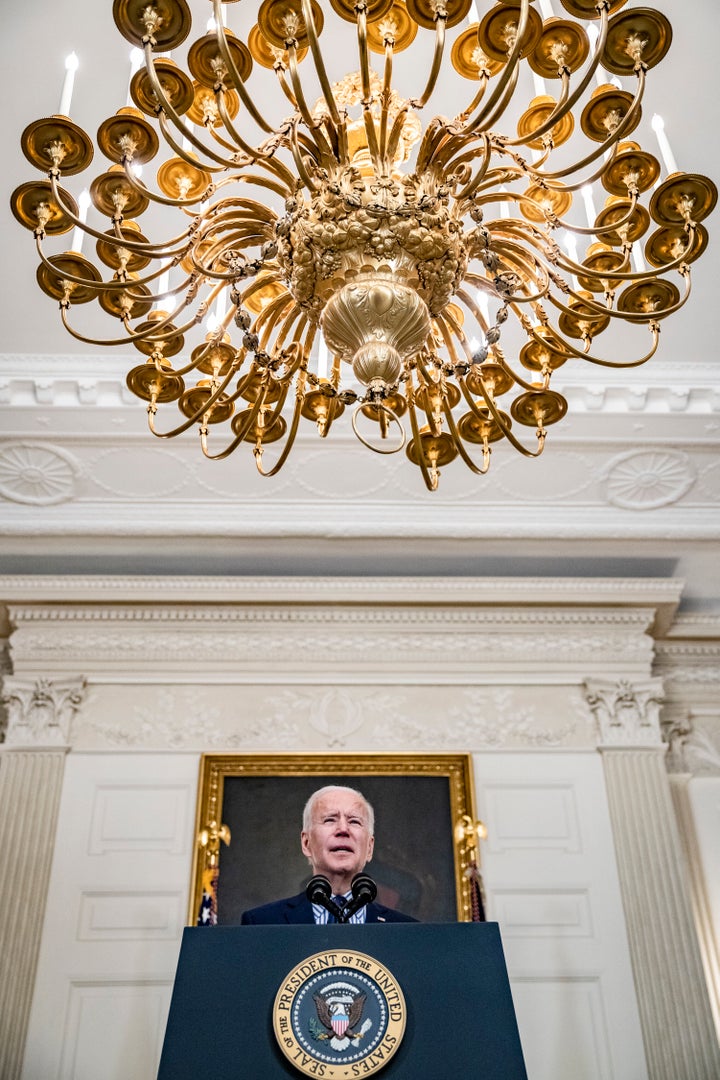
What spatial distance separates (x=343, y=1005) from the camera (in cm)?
257

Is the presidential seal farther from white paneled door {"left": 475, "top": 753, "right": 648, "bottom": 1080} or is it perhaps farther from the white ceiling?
the white ceiling

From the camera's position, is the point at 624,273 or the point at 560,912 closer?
the point at 624,273

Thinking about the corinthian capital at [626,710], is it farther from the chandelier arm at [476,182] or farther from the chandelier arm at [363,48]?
the chandelier arm at [363,48]

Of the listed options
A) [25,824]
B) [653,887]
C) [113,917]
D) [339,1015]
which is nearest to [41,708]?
[25,824]

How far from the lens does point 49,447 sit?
246 inches

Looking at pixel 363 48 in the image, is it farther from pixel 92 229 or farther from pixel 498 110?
pixel 92 229

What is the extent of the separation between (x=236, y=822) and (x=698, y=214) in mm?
4709

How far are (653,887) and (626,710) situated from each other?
1.20 meters

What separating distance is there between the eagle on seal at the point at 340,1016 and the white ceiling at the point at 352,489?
411cm

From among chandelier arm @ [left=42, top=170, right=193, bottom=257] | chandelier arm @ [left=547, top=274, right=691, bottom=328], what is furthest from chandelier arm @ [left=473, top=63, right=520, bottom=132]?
chandelier arm @ [left=42, top=170, right=193, bottom=257]

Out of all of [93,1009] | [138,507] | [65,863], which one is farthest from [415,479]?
[93,1009]

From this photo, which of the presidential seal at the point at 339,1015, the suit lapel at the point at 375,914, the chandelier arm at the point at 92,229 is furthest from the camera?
the suit lapel at the point at 375,914

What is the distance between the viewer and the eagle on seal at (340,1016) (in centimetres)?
252

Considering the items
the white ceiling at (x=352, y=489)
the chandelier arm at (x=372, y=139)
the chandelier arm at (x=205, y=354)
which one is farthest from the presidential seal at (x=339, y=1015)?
Answer: the white ceiling at (x=352, y=489)
